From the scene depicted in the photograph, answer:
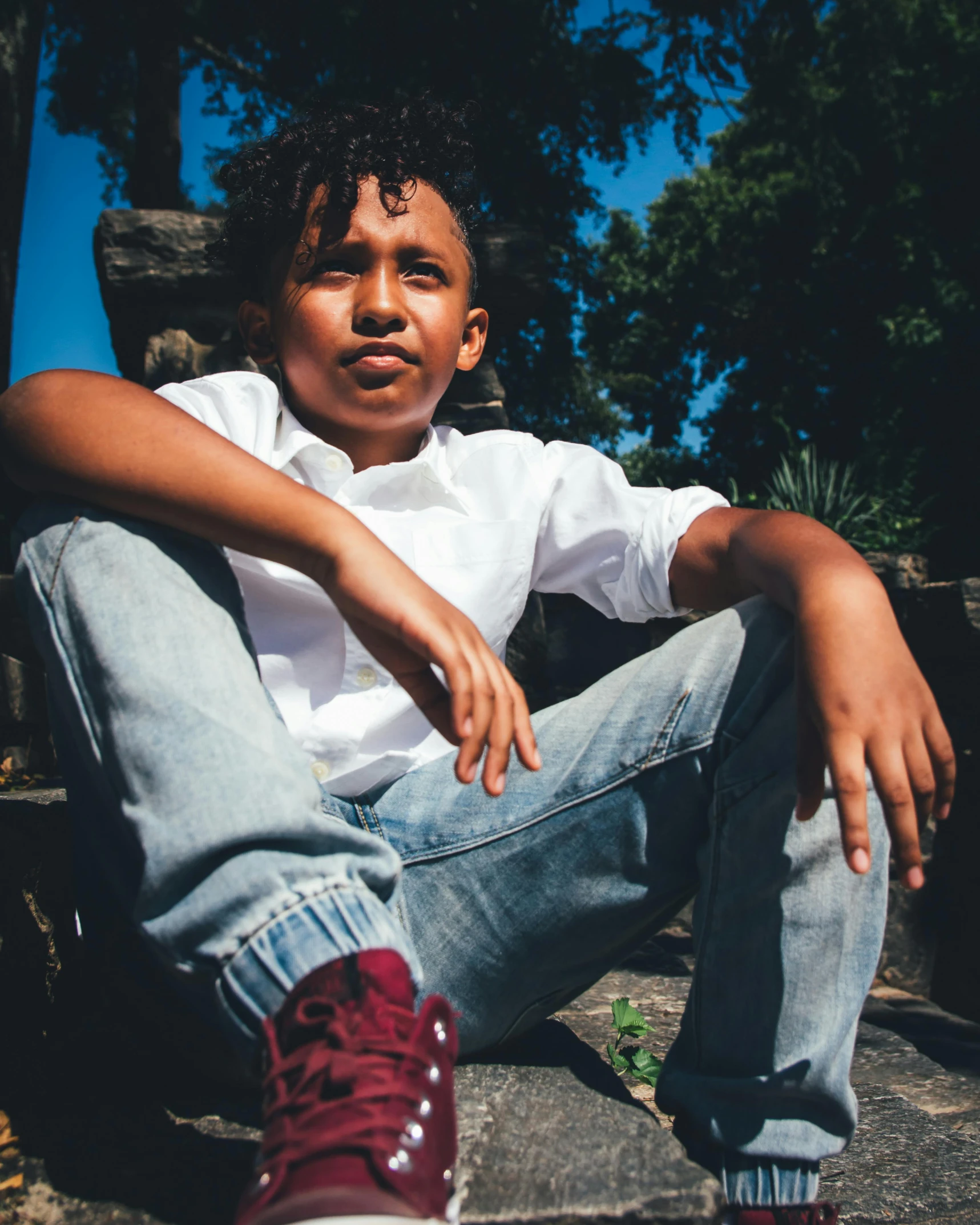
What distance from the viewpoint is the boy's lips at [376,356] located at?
1.40m

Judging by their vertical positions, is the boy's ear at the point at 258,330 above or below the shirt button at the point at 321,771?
above

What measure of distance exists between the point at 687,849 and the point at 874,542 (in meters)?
6.34

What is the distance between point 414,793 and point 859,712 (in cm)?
58

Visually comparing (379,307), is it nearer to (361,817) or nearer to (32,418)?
(32,418)

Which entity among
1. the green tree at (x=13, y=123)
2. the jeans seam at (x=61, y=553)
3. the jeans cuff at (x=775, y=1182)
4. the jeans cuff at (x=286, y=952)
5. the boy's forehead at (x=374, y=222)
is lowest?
the jeans cuff at (x=775, y=1182)

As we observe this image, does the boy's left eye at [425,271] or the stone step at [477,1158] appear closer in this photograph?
the stone step at [477,1158]

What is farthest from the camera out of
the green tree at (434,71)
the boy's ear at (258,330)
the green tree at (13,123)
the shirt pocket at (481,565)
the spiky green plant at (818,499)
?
the spiky green plant at (818,499)

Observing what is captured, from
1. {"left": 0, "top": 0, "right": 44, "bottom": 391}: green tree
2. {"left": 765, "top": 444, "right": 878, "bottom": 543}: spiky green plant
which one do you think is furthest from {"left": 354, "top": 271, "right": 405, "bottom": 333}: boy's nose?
{"left": 765, "top": 444, "right": 878, "bottom": 543}: spiky green plant

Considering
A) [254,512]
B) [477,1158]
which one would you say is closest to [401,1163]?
[477,1158]

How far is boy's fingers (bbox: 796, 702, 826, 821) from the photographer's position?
0.90 metres

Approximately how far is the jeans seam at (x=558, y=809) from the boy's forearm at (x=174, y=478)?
0.39m

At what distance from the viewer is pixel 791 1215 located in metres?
0.90

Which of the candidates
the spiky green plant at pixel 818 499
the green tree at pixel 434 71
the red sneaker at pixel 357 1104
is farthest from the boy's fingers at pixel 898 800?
the spiky green plant at pixel 818 499

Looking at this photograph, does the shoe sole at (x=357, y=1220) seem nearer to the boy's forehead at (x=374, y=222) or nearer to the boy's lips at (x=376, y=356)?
the boy's lips at (x=376, y=356)
